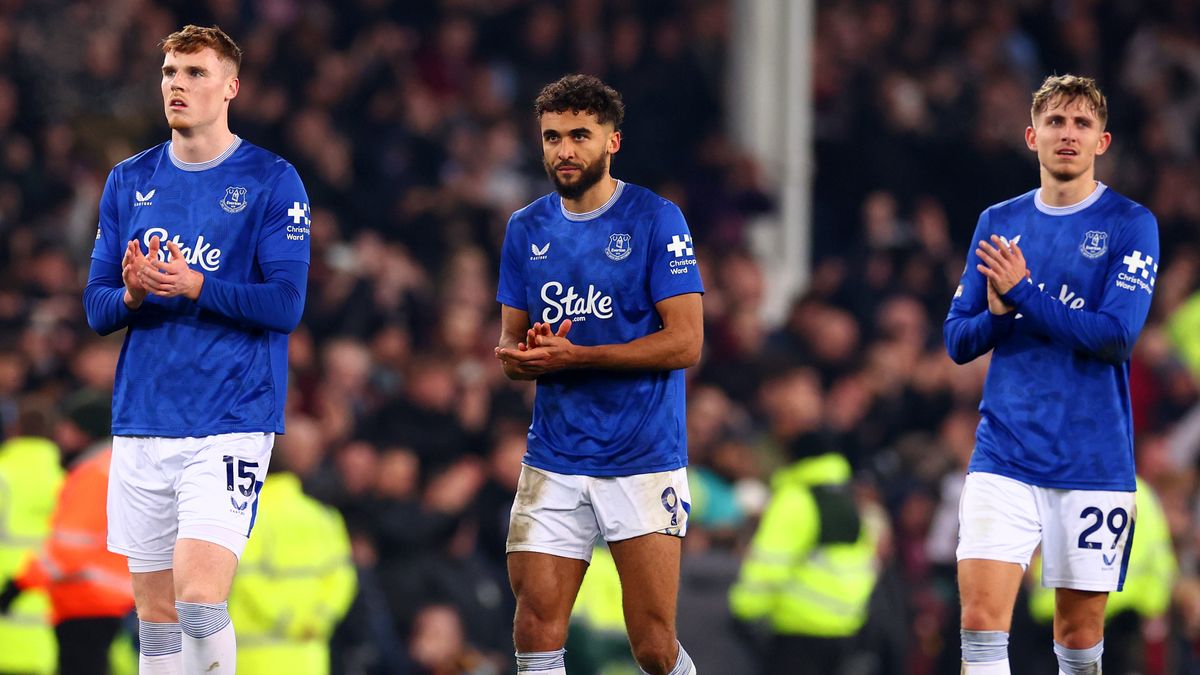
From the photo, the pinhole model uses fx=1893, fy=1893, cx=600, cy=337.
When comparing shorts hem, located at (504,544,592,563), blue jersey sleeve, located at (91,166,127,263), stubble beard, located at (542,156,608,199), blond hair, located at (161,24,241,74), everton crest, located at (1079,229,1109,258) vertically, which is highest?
blond hair, located at (161,24,241,74)

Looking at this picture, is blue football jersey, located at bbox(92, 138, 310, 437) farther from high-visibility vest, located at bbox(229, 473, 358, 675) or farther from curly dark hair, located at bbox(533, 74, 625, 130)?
high-visibility vest, located at bbox(229, 473, 358, 675)

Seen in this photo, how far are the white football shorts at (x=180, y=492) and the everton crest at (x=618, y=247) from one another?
1.45 meters

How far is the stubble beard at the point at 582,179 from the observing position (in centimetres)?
704

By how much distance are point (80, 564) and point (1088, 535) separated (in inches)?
217

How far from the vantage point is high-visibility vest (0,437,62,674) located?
10211 mm

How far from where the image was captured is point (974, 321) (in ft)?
24.2

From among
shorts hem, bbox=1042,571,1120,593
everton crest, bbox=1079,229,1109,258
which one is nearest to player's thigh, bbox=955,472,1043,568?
shorts hem, bbox=1042,571,1120,593

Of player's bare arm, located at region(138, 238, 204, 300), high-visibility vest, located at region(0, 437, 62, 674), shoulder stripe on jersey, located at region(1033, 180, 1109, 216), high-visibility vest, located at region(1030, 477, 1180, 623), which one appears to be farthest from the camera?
high-visibility vest, located at region(1030, 477, 1180, 623)

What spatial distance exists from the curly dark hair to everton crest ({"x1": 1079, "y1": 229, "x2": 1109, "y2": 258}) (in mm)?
1899

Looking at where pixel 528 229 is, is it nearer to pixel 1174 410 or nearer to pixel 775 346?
pixel 775 346

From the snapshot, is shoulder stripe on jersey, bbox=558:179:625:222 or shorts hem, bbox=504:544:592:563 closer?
shorts hem, bbox=504:544:592:563

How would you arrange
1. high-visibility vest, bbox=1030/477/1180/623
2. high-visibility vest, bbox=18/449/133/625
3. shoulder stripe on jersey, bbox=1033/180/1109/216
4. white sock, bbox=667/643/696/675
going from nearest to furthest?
white sock, bbox=667/643/696/675 → shoulder stripe on jersey, bbox=1033/180/1109/216 → high-visibility vest, bbox=18/449/133/625 → high-visibility vest, bbox=1030/477/1180/623

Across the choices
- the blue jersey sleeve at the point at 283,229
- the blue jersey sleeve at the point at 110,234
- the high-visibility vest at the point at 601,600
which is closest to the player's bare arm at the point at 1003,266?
the blue jersey sleeve at the point at 283,229

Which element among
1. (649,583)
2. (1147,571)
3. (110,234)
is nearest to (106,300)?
(110,234)
